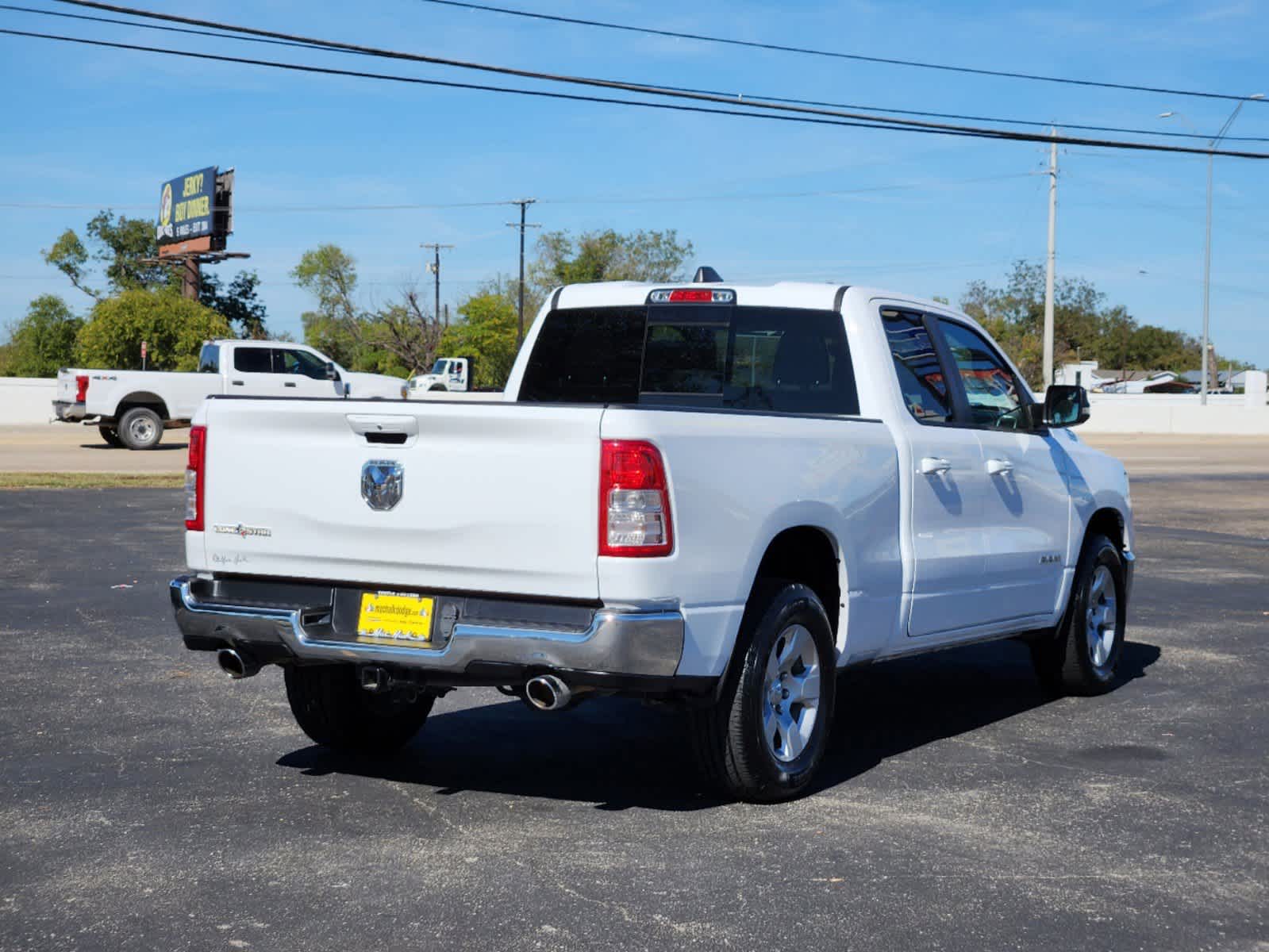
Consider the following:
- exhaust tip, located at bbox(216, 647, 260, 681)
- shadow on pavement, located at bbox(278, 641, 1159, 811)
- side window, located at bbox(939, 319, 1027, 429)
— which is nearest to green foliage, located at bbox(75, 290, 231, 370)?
shadow on pavement, located at bbox(278, 641, 1159, 811)

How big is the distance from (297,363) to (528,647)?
28.9 meters

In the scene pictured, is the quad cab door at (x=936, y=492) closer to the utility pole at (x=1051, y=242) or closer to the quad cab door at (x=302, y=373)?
the quad cab door at (x=302, y=373)

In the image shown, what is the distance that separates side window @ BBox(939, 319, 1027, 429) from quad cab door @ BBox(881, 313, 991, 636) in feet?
0.87

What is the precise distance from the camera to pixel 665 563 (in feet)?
17.5

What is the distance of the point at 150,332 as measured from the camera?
59344 mm

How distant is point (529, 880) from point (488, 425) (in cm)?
152

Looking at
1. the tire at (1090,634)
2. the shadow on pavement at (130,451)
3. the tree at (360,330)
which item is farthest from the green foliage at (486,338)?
the tire at (1090,634)

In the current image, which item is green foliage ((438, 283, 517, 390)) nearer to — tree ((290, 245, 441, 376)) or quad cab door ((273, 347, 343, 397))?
tree ((290, 245, 441, 376))

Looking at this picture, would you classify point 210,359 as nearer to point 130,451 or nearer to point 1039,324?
point 130,451

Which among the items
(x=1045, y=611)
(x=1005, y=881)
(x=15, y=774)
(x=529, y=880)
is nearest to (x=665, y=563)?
(x=529, y=880)

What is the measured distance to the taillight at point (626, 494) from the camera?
527 cm

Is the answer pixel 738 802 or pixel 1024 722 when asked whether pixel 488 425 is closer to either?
pixel 738 802

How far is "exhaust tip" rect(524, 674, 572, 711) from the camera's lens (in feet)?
17.6

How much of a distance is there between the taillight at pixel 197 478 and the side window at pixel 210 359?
2769 centimetres
